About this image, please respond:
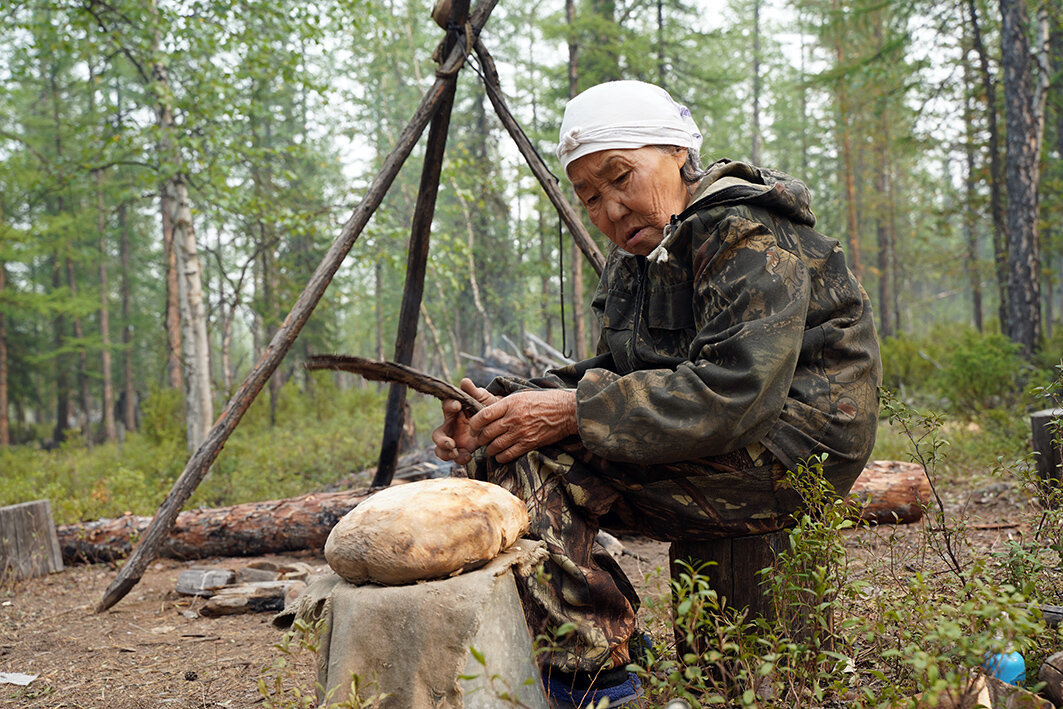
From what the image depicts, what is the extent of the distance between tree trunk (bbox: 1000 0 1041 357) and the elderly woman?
8.52 meters

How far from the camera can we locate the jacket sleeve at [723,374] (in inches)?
79.3

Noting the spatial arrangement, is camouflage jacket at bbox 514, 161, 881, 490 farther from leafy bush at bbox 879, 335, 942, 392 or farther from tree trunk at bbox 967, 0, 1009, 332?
tree trunk at bbox 967, 0, 1009, 332

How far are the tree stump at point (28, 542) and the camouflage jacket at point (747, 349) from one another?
4639mm

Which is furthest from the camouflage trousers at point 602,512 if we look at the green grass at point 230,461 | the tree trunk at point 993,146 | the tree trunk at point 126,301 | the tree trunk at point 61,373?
the tree trunk at point 61,373

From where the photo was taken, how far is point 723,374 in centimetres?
201

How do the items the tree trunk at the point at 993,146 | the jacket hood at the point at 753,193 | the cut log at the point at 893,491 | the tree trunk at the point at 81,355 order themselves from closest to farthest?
1. the jacket hood at the point at 753,193
2. the cut log at the point at 893,491
3. the tree trunk at the point at 993,146
4. the tree trunk at the point at 81,355

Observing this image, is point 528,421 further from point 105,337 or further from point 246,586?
point 105,337

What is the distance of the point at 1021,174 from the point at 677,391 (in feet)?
30.7

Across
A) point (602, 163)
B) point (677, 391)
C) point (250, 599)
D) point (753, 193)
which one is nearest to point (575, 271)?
point (250, 599)

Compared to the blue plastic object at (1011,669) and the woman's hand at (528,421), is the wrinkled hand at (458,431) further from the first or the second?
the blue plastic object at (1011,669)

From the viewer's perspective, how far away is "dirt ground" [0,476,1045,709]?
9.43ft

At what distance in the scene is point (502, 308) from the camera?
2759 centimetres

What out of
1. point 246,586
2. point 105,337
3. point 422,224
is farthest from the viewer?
point 105,337

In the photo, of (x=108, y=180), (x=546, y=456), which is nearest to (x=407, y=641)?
(x=546, y=456)
